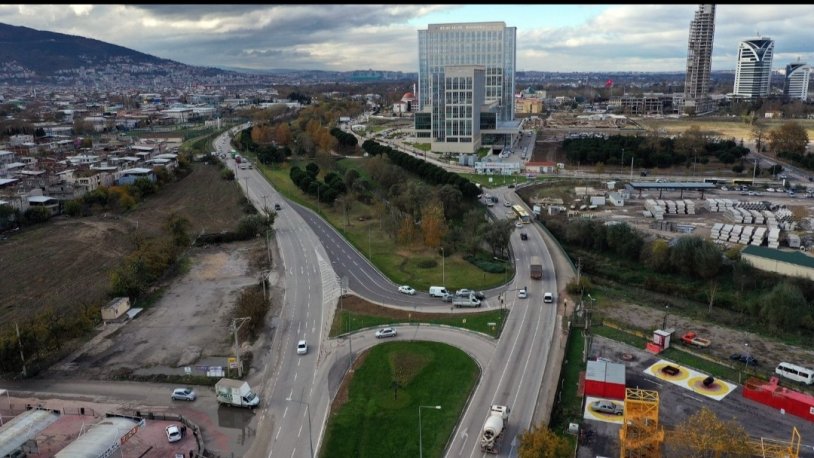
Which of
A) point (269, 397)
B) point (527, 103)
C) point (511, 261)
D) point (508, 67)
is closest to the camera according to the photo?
point (269, 397)

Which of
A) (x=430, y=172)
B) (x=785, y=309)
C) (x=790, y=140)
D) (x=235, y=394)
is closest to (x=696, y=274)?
(x=785, y=309)

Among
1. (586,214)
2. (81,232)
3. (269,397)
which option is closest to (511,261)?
(586,214)

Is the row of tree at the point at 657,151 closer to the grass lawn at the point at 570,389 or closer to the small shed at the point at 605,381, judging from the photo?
the grass lawn at the point at 570,389

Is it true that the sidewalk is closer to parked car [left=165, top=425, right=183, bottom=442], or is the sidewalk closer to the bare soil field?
parked car [left=165, top=425, right=183, bottom=442]

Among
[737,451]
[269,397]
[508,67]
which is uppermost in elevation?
[508,67]

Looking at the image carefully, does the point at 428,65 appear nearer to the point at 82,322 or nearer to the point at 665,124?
the point at 665,124

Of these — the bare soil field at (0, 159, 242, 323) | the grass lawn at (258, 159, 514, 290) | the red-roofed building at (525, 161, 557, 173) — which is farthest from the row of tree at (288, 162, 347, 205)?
the red-roofed building at (525, 161, 557, 173)
